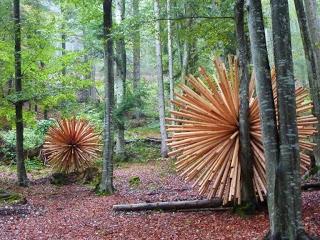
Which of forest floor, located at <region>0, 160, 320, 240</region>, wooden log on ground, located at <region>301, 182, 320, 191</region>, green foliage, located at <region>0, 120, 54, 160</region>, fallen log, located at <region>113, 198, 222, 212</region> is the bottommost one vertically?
forest floor, located at <region>0, 160, 320, 240</region>

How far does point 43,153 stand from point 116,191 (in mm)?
9546

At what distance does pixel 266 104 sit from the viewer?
538cm

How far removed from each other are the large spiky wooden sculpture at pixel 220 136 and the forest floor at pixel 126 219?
0.60m

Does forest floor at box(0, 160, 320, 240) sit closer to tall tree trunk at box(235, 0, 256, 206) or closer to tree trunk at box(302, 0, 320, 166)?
tall tree trunk at box(235, 0, 256, 206)

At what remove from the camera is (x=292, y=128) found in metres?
5.07

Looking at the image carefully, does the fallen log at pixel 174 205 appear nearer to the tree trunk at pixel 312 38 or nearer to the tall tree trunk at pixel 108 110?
the tall tree trunk at pixel 108 110

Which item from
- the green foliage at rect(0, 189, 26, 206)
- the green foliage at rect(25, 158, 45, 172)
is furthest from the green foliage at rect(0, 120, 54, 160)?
the green foliage at rect(0, 189, 26, 206)

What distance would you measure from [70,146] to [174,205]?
8.15m

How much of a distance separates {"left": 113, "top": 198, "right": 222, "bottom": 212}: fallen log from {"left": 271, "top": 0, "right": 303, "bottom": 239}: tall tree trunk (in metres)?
3.44

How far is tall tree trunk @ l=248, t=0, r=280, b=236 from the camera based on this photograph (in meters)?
5.23

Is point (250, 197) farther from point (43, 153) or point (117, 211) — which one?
point (43, 153)

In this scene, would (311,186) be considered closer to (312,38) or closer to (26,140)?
(312,38)

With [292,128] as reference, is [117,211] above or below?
below

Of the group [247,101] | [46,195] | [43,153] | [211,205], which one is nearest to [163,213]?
[211,205]
